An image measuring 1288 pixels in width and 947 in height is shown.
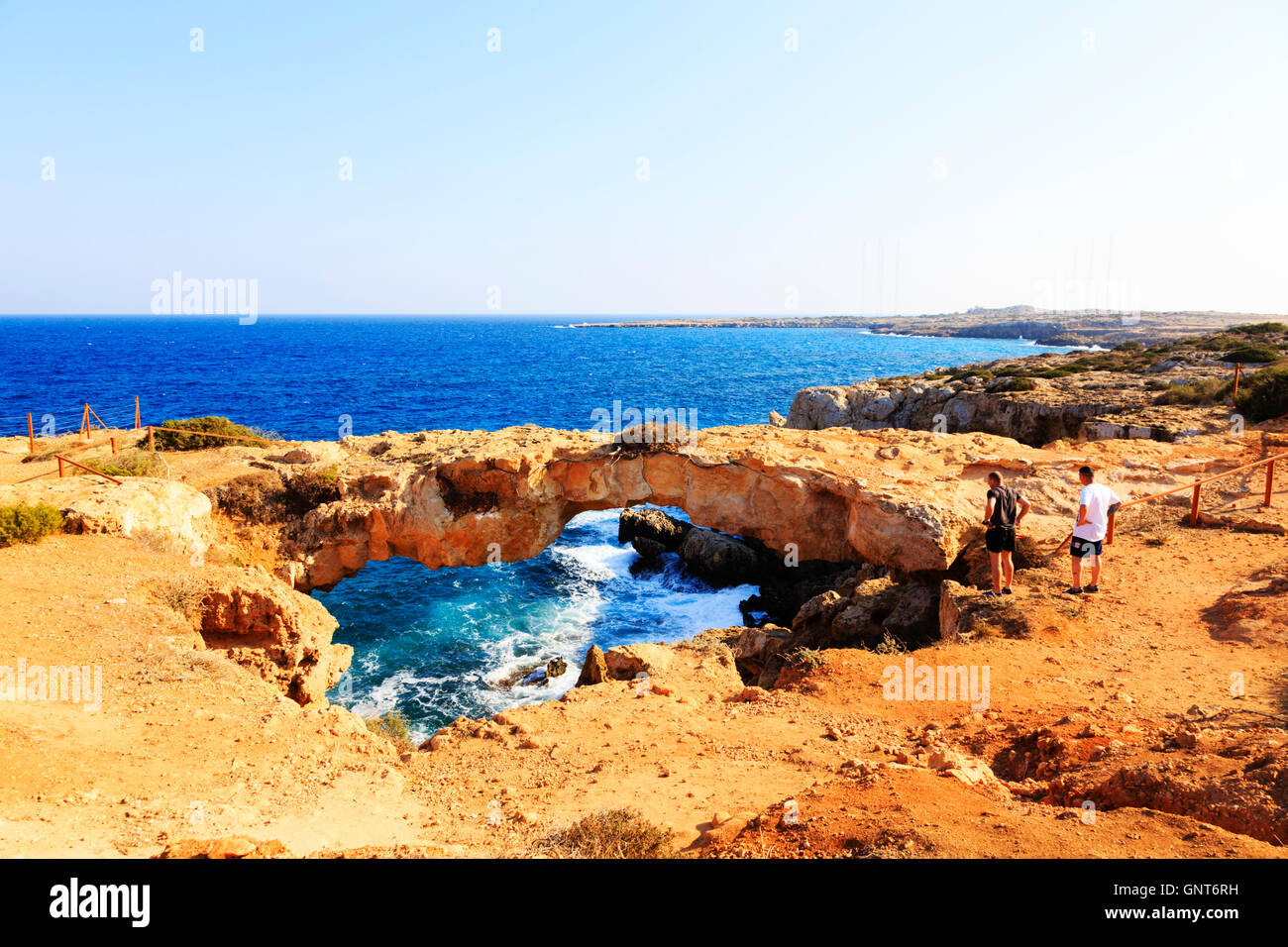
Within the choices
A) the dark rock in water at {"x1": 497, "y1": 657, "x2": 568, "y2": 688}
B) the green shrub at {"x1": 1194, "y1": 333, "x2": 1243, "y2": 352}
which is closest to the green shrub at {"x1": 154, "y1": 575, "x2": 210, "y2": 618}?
the dark rock in water at {"x1": 497, "y1": 657, "x2": 568, "y2": 688}

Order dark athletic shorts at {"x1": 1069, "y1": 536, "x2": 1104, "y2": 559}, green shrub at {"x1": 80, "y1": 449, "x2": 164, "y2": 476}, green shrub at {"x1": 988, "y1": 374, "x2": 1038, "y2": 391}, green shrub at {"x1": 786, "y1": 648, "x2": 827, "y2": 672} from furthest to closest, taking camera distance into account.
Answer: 1. green shrub at {"x1": 988, "y1": 374, "x2": 1038, "y2": 391}
2. green shrub at {"x1": 80, "y1": 449, "x2": 164, "y2": 476}
3. green shrub at {"x1": 786, "y1": 648, "x2": 827, "y2": 672}
4. dark athletic shorts at {"x1": 1069, "y1": 536, "x2": 1104, "y2": 559}

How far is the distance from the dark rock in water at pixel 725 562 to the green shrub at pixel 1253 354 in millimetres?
23349

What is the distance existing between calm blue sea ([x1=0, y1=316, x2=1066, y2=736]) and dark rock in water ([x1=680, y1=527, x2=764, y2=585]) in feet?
1.90

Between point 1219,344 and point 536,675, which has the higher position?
point 1219,344

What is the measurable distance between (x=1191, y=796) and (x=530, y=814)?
18.9 feet

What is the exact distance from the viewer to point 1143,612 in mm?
10828

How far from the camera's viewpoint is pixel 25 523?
10.8 m

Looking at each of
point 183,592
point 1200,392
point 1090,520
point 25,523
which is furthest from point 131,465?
point 1200,392

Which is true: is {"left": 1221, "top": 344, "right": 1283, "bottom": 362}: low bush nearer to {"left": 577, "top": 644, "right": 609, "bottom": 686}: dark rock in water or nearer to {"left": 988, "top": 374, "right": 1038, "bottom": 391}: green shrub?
{"left": 988, "top": 374, "right": 1038, "bottom": 391}: green shrub

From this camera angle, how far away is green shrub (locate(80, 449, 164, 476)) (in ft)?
50.4

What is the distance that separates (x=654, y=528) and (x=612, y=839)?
25.3 metres

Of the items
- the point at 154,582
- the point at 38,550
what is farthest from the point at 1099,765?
the point at 38,550

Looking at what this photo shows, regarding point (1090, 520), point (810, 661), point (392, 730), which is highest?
point (1090, 520)

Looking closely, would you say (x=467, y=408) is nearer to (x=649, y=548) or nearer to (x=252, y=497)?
(x=649, y=548)
